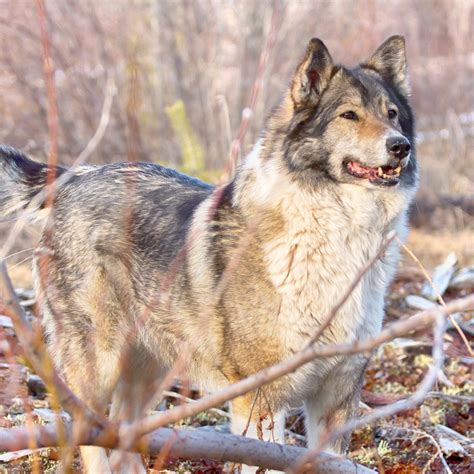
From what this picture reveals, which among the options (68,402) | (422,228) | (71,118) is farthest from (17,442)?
(71,118)

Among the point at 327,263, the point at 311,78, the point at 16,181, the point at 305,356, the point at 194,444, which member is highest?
the point at 311,78

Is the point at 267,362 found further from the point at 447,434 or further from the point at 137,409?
the point at 447,434

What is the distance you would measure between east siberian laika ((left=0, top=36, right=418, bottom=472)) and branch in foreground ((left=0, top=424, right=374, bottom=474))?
3.97 feet

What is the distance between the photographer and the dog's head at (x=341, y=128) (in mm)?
3566

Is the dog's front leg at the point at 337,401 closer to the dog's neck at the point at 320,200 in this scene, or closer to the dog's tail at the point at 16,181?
the dog's neck at the point at 320,200

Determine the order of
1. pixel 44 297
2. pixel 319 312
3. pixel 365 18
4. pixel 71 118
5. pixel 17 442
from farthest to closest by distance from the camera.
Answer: pixel 365 18 → pixel 71 118 → pixel 44 297 → pixel 319 312 → pixel 17 442

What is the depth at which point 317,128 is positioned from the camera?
12.1 feet

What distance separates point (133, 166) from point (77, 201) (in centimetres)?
37

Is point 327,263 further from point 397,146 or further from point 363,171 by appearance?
point 397,146

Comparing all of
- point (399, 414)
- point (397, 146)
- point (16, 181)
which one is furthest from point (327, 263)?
point (16, 181)

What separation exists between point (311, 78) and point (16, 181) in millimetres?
1642

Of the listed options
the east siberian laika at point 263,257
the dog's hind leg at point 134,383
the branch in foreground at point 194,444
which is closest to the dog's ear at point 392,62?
the east siberian laika at point 263,257

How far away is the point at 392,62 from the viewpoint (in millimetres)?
4133

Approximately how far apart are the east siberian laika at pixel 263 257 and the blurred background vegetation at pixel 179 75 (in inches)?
255
